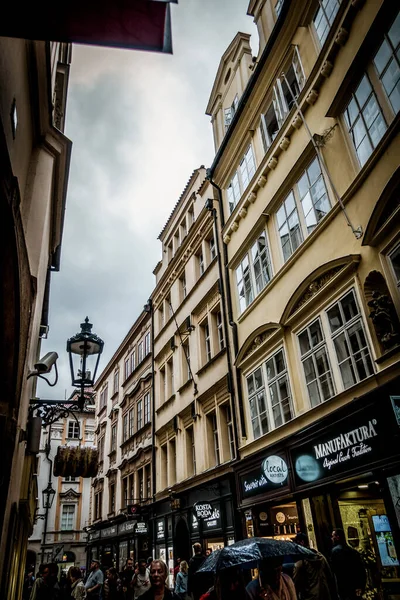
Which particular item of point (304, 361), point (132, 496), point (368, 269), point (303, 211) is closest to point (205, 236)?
point (303, 211)

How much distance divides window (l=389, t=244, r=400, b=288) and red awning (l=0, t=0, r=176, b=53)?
651 cm

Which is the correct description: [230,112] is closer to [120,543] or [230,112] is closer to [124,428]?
[124,428]

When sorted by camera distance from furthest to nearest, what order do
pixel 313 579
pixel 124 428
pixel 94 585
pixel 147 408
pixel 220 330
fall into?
pixel 124 428 < pixel 147 408 < pixel 220 330 < pixel 94 585 < pixel 313 579

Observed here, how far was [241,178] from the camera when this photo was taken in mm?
16766

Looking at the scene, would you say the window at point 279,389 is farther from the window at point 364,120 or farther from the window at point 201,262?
the window at point 201,262

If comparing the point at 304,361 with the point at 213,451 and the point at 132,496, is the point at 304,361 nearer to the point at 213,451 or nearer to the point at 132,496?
the point at 213,451

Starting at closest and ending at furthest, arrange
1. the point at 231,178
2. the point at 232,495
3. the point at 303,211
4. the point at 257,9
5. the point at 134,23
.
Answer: the point at 134,23
the point at 303,211
the point at 232,495
the point at 257,9
the point at 231,178

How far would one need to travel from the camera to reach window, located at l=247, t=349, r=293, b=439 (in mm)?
12172

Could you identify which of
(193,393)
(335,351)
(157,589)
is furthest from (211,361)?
(157,589)

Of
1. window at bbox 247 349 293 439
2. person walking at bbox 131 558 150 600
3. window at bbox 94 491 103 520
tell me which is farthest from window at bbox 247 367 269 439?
window at bbox 94 491 103 520

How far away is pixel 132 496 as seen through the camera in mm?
26859

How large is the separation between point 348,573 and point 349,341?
14.4 feet

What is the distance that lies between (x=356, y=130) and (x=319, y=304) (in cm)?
408

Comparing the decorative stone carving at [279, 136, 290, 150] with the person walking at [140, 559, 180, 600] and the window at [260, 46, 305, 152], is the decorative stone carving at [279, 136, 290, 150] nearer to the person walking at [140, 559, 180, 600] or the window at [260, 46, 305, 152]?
the window at [260, 46, 305, 152]
